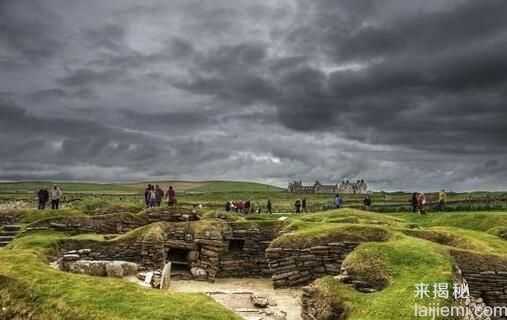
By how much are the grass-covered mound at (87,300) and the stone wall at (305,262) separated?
8453 millimetres

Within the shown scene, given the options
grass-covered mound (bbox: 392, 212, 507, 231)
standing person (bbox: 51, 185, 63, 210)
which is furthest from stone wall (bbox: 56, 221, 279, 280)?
standing person (bbox: 51, 185, 63, 210)

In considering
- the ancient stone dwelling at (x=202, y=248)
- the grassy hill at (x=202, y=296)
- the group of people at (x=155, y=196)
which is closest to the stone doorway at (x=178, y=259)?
the ancient stone dwelling at (x=202, y=248)

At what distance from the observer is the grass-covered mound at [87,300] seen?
10.9 metres

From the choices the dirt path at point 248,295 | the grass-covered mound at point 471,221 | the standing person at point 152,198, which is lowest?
the dirt path at point 248,295

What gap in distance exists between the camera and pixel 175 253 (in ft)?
85.0

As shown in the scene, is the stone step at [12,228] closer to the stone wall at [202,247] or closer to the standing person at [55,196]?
the standing person at [55,196]

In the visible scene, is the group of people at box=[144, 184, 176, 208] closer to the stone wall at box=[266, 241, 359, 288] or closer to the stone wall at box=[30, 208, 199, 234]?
the stone wall at box=[30, 208, 199, 234]

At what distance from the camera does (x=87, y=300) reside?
11.5 metres

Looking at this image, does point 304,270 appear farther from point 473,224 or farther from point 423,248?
point 473,224

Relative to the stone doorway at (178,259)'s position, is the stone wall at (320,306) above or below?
above

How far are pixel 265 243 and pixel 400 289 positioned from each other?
13932 mm

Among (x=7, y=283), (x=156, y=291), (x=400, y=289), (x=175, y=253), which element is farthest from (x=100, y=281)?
(x=175, y=253)

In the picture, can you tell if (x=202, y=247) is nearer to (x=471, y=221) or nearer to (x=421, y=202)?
(x=471, y=221)

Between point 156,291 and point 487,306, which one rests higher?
point 156,291
